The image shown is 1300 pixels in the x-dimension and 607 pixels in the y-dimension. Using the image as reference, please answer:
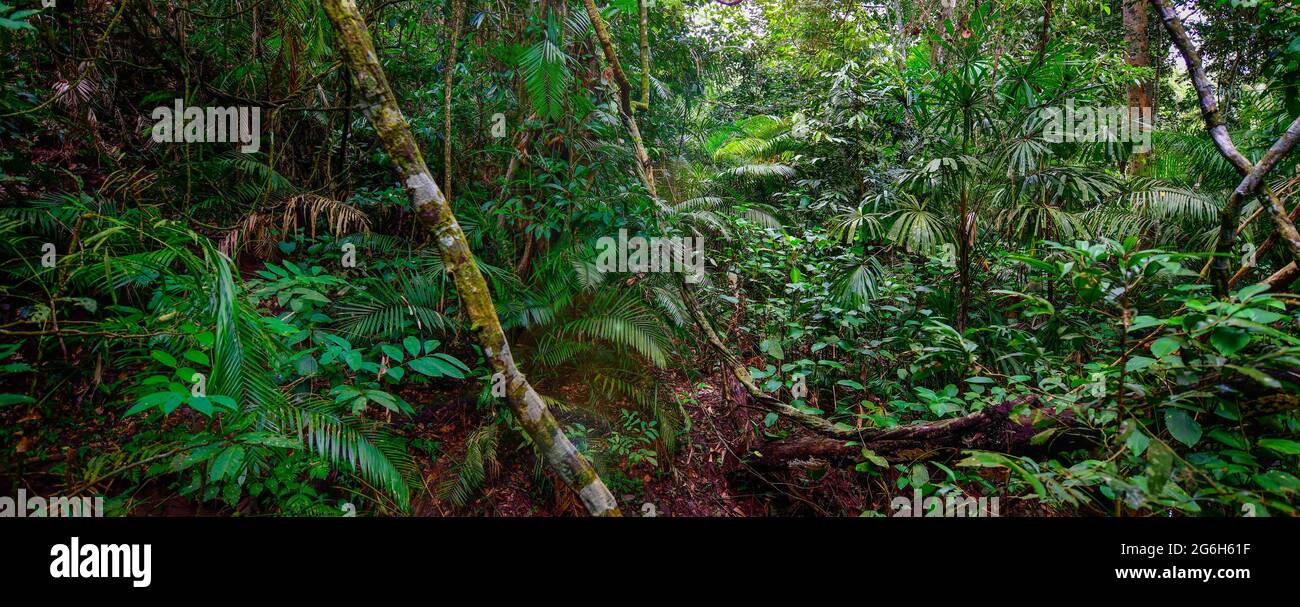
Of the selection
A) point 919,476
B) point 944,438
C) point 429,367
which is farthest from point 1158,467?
point 429,367

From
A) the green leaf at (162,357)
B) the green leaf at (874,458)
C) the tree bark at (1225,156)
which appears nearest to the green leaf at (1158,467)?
the green leaf at (874,458)

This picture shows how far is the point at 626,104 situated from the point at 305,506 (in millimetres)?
3084

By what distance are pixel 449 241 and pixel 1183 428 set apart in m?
2.68

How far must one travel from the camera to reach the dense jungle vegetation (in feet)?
6.75

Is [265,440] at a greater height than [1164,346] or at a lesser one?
lesser

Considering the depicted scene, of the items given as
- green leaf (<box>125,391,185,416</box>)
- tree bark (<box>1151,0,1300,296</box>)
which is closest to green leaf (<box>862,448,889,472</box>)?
tree bark (<box>1151,0,1300,296</box>)

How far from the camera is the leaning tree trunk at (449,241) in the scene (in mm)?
2008

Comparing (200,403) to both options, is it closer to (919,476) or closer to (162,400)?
(162,400)

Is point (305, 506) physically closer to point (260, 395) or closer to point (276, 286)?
point (260, 395)

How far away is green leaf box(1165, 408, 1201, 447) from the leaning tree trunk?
1975 millimetres

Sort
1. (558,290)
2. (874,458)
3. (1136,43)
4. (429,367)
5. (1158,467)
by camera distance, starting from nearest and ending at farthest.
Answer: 1. (1158,467)
2. (429,367)
3. (874,458)
4. (558,290)
5. (1136,43)

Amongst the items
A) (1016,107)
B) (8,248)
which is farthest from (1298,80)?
(8,248)

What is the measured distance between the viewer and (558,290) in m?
3.59

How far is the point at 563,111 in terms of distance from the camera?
3859 millimetres
